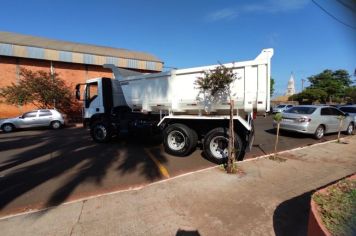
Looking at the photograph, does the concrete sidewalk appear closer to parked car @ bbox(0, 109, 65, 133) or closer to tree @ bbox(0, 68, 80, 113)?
parked car @ bbox(0, 109, 65, 133)

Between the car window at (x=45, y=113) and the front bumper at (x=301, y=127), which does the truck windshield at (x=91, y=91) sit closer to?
the car window at (x=45, y=113)

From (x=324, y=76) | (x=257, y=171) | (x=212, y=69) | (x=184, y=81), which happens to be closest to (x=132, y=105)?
(x=184, y=81)

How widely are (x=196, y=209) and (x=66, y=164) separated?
4.66m

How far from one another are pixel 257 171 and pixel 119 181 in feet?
11.1

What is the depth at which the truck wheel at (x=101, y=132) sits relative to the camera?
10837mm

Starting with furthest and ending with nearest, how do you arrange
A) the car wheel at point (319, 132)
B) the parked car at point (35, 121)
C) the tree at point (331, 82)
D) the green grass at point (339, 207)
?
the tree at point (331, 82) < the parked car at point (35, 121) < the car wheel at point (319, 132) < the green grass at point (339, 207)

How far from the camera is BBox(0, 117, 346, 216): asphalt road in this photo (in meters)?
5.25

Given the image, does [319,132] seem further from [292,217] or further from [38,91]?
[38,91]

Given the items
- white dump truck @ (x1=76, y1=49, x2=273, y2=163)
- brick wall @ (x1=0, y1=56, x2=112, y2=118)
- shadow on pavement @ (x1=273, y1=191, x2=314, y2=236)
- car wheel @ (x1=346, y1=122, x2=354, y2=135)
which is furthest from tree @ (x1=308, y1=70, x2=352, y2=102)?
shadow on pavement @ (x1=273, y1=191, x2=314, y2=236)

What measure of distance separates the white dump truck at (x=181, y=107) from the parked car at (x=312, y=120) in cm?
511

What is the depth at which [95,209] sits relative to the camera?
4.45 meters

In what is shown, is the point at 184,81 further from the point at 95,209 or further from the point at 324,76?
the point at 324,76

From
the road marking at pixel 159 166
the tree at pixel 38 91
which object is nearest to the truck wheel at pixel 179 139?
the road marking at pixel 159 166

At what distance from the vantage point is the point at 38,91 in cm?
2131
